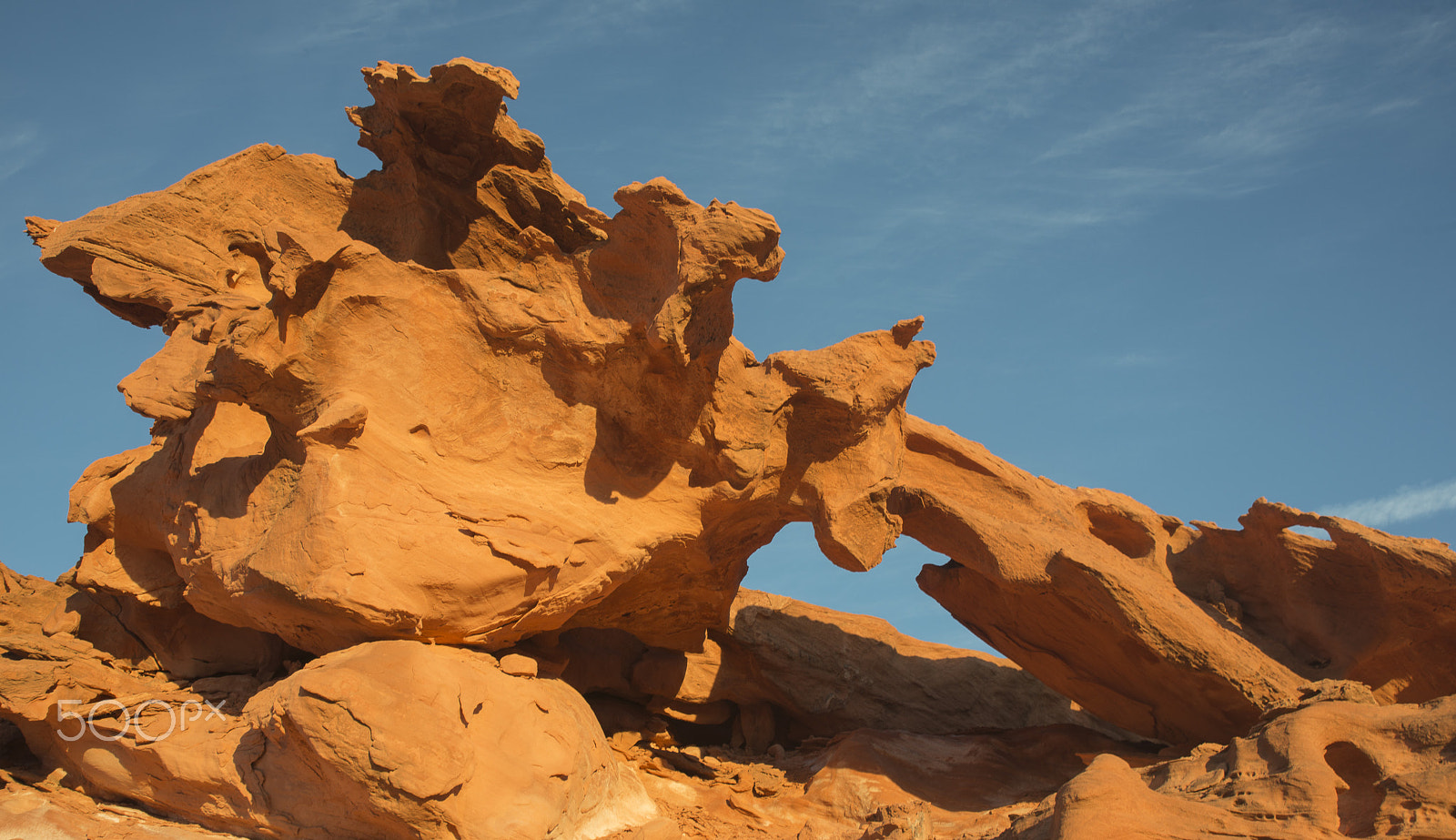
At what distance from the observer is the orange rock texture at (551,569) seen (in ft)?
17.8

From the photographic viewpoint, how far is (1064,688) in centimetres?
818

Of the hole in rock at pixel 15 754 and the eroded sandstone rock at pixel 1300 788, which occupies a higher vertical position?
the eroded sandstone rock at pixel 1300 788

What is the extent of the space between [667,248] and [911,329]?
74.4 inches

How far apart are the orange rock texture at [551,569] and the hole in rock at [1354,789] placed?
1.4 inches

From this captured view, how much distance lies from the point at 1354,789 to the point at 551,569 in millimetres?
4228

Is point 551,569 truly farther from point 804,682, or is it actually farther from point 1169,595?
point 1169,595

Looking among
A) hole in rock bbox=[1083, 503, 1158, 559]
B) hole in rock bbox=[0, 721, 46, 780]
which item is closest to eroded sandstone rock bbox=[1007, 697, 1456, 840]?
hole in rock bbox=[1083, 503, 1158, 559]

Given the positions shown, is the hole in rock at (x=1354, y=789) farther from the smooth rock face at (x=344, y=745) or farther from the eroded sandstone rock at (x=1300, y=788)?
the smooth rock face at (x=344, y=745)

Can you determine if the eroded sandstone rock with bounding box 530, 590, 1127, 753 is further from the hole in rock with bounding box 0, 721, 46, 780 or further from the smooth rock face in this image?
the hole in rock with bounding box 0, 721, 46, 780

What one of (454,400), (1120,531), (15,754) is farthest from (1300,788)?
(15,754)

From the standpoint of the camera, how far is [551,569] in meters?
6.04

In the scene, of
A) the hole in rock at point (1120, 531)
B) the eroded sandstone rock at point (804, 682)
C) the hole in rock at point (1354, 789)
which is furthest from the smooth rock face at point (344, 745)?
the hole in rock at point (1120, 531)

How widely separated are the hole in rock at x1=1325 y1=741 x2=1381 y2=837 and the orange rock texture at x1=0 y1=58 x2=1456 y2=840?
37 mm

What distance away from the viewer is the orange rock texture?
214 inches
